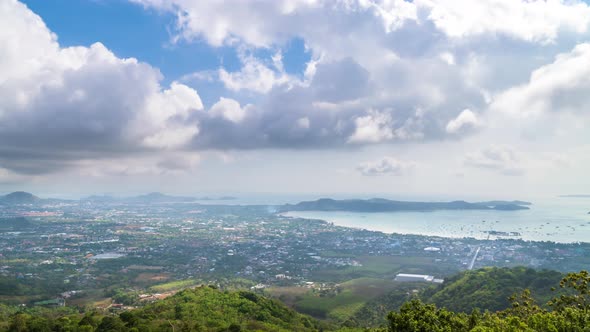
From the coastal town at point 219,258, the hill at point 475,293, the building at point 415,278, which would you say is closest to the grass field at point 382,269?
the coastal town at point 219,258

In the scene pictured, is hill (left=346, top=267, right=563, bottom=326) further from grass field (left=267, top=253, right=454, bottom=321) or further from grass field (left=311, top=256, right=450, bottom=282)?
grass field (left=311, top=256, right=450, bottom=282)

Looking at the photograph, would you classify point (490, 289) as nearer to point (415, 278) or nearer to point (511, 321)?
point (415, 278)

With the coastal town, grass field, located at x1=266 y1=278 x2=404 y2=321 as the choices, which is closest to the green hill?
grass field, located at x1=266 y1=278 x2=404 y2=321

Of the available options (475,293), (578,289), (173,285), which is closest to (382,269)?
(475,293)

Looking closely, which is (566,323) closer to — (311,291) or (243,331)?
(243,331)

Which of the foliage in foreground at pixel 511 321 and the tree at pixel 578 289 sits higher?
the tree at pixel 578 289

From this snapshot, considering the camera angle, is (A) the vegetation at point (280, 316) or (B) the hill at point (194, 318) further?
(B) the hill at point (194, 318)

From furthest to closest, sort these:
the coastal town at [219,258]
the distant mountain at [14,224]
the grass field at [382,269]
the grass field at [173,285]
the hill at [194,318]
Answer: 1. the distant mountain at [14,224]
2. the grass field at [382,269]
3. the coastal town at [219,258]
4. the grass field at [173,285]
5. the hill at [194,318]

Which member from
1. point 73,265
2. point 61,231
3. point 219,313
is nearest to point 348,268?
point 219,313

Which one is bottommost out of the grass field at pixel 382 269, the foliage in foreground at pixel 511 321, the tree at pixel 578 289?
the grass field at pixel 382 269

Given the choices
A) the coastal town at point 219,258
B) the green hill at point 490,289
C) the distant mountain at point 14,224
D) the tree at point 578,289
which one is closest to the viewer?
the tree at point 578,289

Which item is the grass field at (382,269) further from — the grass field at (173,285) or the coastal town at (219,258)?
the grass field at (173,285)
